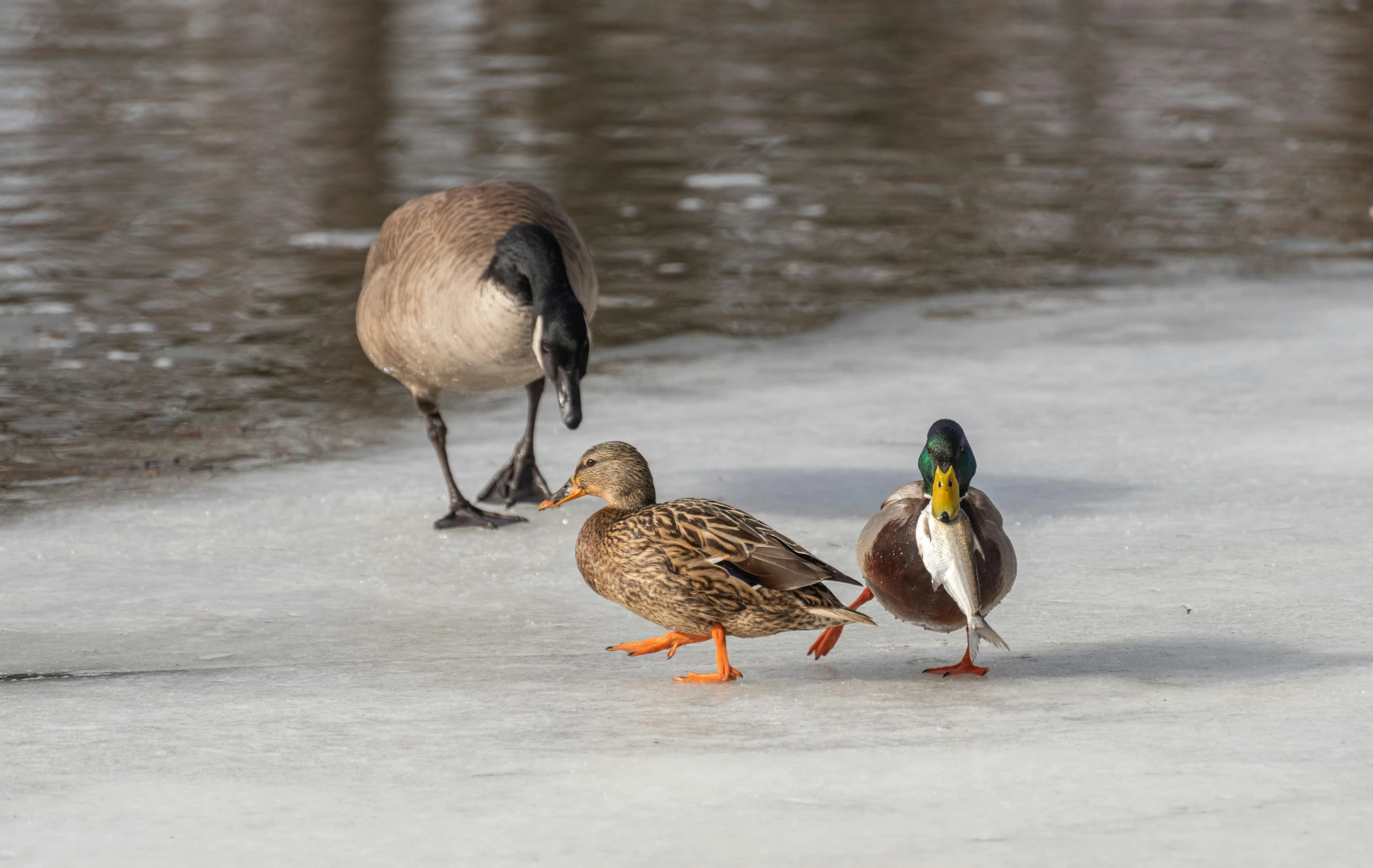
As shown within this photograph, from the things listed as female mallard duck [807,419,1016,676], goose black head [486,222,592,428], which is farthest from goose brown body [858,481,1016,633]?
goose black head [486,222,592,428]

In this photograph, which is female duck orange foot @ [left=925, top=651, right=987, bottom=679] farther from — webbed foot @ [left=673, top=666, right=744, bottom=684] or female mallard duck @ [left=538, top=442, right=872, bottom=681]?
webbed foot @ [left=673, top=666, right=744, bottom=684]

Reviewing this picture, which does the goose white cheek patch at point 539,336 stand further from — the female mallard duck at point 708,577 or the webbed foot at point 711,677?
the webbed foot at point 711,677

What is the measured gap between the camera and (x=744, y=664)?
466cm

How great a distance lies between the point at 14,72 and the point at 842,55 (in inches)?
394

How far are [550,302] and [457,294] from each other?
44 centimetres

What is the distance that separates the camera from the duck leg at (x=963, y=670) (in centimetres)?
→ 434

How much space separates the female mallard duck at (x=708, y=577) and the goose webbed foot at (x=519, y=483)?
200 centimetres

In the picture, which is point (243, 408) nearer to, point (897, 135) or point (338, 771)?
point (338, 771)

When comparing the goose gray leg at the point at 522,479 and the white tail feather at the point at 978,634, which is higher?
the white tail feather at the point at 978,634

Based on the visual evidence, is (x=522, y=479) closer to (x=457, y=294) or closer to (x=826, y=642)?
(x=457, y=294)

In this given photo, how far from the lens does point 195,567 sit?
221 inches

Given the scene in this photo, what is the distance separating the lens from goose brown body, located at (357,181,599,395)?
6176mm

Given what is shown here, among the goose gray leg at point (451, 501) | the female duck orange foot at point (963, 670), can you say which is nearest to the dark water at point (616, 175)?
the goose gray leg at point (451, 501)

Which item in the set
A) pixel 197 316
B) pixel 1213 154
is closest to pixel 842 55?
pixel 1213 154
